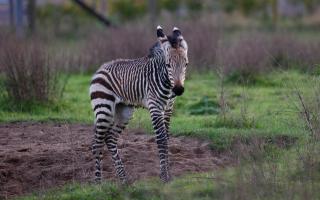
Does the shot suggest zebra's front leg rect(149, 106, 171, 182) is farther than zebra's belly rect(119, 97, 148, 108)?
No

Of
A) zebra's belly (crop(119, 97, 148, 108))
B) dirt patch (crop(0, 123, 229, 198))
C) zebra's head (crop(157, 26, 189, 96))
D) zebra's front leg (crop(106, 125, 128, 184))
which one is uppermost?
zebra's head (crop(157, 26, 189, 96))

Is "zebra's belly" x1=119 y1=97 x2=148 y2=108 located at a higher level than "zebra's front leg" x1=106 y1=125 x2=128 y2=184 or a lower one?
higher

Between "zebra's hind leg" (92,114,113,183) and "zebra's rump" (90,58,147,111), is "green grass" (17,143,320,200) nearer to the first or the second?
"zebra's hind leg" (92,114,113,183)

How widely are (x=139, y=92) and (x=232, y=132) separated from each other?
2283mm

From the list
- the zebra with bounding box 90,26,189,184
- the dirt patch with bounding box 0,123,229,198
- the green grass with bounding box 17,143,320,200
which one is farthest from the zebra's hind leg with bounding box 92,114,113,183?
the green grass with bounding box 17,143,320,200

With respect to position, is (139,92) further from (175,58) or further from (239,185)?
(239,185)

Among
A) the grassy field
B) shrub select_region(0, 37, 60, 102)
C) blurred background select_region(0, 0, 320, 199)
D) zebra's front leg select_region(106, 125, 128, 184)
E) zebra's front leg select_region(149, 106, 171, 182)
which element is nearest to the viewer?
the grassy field

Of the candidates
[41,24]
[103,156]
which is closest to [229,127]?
[103,156]

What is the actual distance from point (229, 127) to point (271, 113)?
153cm

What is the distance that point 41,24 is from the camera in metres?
37.9

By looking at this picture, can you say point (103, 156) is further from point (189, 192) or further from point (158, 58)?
point (189, 192)

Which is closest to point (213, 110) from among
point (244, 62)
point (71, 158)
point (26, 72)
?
point (244, 62)

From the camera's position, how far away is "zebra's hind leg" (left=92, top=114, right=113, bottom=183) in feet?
34.5

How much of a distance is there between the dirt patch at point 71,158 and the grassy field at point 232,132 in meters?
0.43
